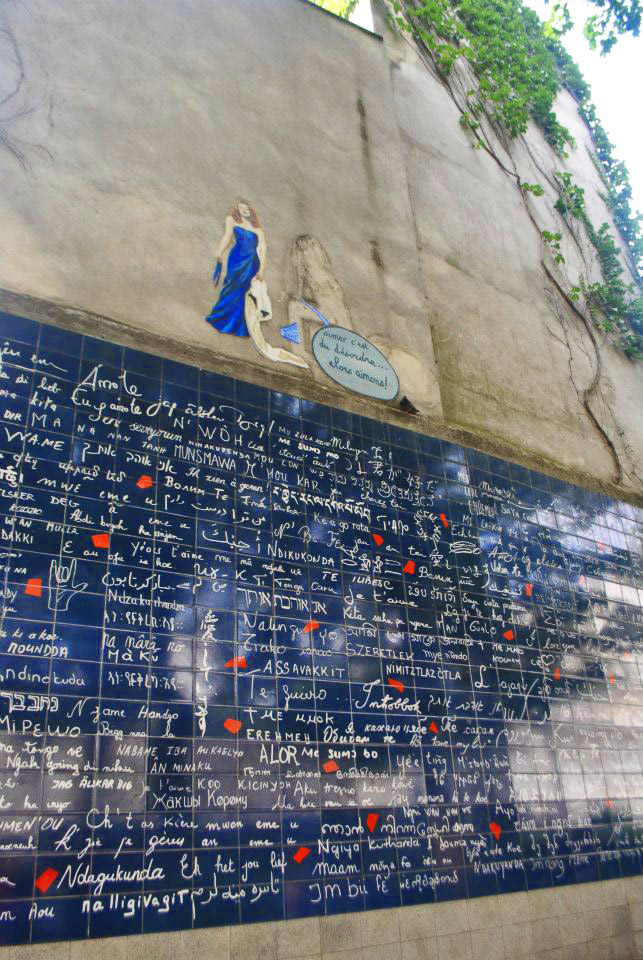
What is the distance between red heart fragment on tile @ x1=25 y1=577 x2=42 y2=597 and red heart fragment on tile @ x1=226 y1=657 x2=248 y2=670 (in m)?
1.05

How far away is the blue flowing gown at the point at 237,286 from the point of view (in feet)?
17.4

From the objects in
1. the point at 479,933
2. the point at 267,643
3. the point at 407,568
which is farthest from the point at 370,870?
the point at 407,568

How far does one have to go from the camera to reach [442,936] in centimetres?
451

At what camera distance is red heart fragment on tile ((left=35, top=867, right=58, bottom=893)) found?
335 centimetres

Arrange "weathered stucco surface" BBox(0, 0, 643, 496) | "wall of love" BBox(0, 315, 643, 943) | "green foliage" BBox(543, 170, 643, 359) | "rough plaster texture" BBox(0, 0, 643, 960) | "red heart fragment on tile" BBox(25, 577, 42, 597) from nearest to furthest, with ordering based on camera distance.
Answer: "wall of love" BBox(0, 315, 643, 943), "red heart fragment on tile" BBox(25, 577, 42, 597), "rough plaster texture" BBox(0, 0, 643, 960), "weathered stucco surface" BBox(0, 0, 643, 496), "green foliage" BBox(543, 170, 643, 359)

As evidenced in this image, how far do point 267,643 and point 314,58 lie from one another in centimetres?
526

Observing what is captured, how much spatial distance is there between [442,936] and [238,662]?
1.95m

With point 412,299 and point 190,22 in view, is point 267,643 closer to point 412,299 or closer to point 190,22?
point 412,299

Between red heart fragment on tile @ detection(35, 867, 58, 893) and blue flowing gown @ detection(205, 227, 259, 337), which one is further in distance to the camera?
blue flowing gown @ detection(205, 227, 259, 337)

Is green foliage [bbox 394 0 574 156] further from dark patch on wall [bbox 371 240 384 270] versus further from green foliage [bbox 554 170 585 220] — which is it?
dark patch on wall [bbox 371 240 384 270]

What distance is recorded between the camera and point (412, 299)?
22.1 ft

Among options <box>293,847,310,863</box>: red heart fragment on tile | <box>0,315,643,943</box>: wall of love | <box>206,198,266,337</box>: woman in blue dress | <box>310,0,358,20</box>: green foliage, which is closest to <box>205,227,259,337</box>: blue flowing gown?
<box>206,198,266,337</box>: woman in blue dress

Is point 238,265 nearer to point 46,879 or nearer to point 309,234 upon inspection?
point 309,234

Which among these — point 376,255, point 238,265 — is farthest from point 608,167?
point 238,265
